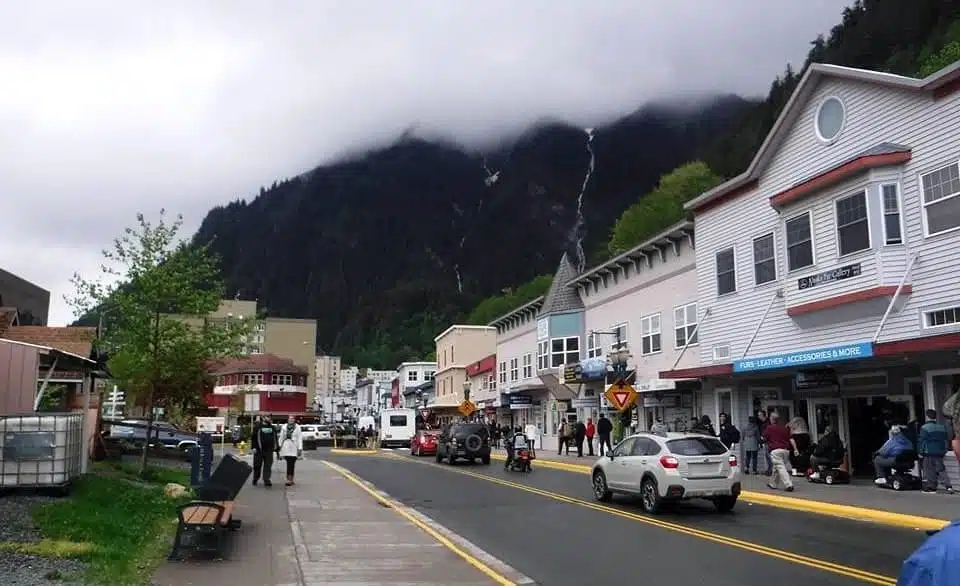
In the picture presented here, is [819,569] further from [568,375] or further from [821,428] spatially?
[568,375]

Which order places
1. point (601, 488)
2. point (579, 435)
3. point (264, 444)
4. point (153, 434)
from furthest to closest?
1. point (579, 435)
2. point (153, 434)
3. point (264, 444)
4. point (601, 488)

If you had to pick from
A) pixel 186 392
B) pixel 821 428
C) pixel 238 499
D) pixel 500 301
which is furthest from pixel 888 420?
pixel 500 301

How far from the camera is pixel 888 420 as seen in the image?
22500 millimetres

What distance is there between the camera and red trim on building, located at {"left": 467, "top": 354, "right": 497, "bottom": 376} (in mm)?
61441

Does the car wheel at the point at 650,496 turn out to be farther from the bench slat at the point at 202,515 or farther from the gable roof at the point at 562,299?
the gable roof at the point at 562,299

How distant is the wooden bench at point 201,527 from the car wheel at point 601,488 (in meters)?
9.60

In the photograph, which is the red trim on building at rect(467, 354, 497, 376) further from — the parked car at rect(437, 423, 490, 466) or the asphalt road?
the asphalt road

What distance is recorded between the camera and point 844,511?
659 inches

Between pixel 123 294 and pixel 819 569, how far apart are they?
18.8 m

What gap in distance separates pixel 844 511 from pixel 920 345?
14.9ft

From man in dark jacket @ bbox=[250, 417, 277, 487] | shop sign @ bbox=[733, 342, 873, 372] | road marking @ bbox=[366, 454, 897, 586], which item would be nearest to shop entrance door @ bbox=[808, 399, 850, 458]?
shop sign @ bbox=[733, 342, 873, 372]

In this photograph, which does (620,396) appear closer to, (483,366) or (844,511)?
(844,511)

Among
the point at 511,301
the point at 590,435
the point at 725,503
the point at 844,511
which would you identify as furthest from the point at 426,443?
the point at 511,301

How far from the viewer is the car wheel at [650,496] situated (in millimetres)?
16719
